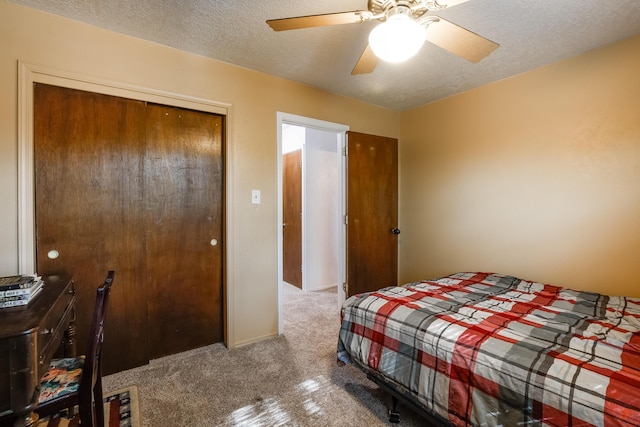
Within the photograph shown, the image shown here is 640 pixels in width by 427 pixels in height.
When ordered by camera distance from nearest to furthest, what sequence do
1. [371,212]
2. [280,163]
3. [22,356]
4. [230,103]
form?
[22,356]
[230,103]
[280,163]
[371,212]

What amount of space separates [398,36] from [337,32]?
34.4 inches

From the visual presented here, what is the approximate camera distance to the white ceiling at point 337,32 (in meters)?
1.69

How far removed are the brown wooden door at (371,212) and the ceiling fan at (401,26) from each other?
1.66 metres

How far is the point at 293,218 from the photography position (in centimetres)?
438

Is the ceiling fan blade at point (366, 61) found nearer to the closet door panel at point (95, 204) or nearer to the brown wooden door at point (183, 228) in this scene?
the brown wooden door at point (183, 228)

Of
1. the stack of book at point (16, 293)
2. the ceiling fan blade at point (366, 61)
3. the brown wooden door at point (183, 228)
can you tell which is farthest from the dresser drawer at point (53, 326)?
the ceiling fan blade at point (366, 61)

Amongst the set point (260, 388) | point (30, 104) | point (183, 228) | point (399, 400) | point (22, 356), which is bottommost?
point (260, 388)

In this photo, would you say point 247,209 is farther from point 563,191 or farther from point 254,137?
point 563,191

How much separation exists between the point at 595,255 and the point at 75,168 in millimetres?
3700

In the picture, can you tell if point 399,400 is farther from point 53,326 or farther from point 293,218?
point 293,218

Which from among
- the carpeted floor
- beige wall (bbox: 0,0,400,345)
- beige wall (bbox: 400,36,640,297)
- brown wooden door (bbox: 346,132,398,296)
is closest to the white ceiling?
beige wall (bbox: 0,0,400,345)

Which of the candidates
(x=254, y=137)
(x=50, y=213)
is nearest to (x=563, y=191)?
(x=254, y=137)

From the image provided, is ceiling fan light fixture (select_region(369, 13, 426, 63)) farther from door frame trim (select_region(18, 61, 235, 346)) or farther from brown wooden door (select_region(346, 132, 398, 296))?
brown wooden door (select_region(346, 132, 398, 296))

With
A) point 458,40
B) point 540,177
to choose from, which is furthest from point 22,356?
point 540,177
